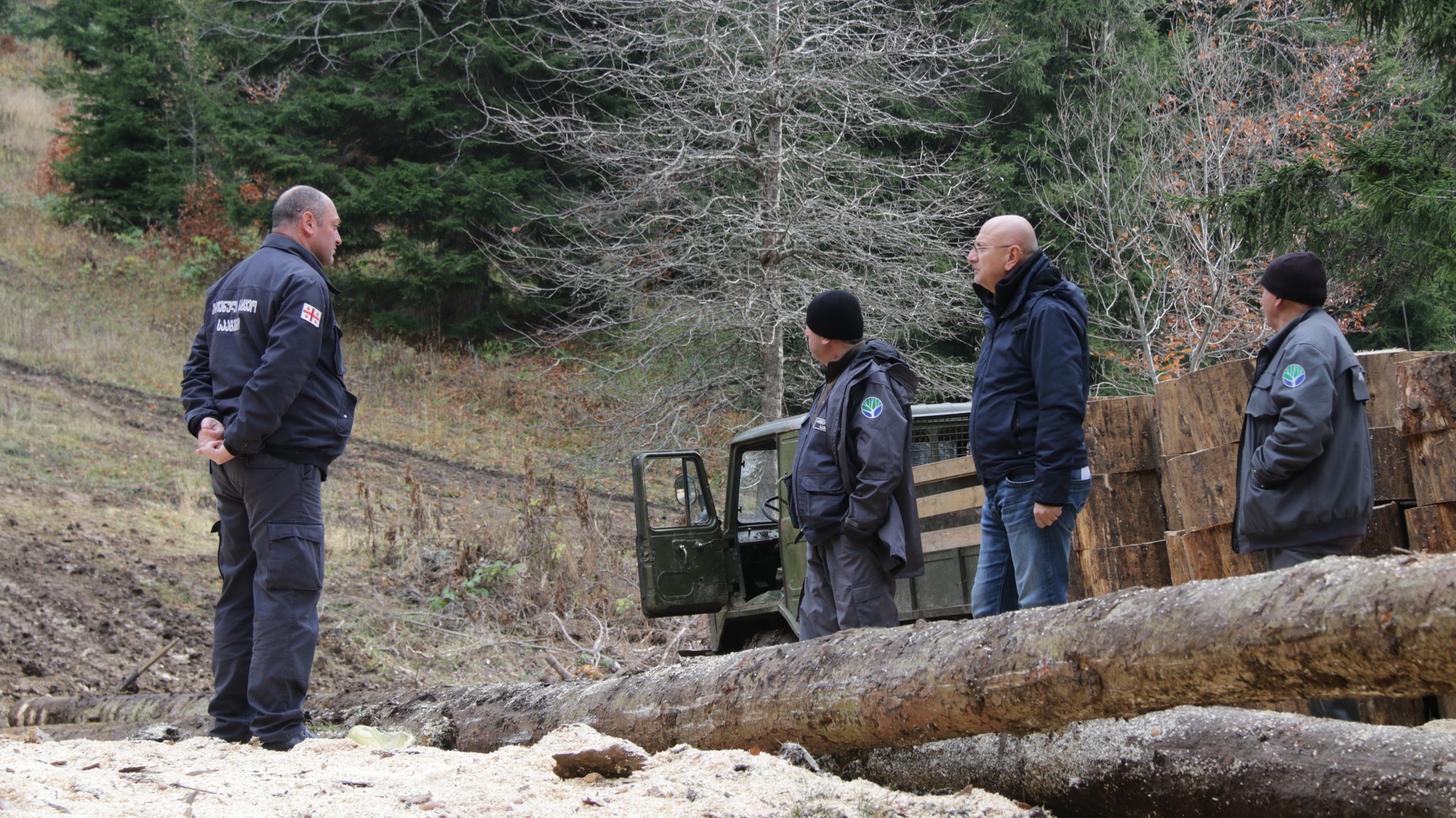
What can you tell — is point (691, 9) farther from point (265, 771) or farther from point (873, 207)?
point (265, 771)

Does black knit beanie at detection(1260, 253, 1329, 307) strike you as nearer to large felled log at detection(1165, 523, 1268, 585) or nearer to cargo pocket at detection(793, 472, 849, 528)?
large felled log at detection(1165, 523, 1268, 585)

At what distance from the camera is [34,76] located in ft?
110

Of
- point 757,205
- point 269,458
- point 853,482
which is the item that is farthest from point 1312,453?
point 757,205

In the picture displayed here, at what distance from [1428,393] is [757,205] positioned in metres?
12.2

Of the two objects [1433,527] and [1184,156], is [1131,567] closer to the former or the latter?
[1433,527]

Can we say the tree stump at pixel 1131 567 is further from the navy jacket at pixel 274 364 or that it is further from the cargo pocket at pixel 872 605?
the navy jacket at pixel 274 364

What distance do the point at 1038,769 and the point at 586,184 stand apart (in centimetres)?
2057

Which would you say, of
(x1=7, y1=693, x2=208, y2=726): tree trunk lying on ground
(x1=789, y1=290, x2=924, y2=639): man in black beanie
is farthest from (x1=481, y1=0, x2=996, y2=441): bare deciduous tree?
(x1=789, y1=290, x2=924, y2=639): man in black beanie

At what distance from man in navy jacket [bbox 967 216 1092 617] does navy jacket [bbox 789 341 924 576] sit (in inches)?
12.1

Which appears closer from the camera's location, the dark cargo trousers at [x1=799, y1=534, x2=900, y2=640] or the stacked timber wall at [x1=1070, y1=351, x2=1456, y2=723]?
the stacked timber wall at [x1=1070, y1=351, x2=1456, y2=723]

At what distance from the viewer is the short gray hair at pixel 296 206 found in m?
4.58

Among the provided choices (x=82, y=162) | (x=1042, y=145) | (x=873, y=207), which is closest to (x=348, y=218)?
(x=82, y=162)

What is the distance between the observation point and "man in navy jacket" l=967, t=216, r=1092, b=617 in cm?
397

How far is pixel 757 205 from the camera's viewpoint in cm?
1528
